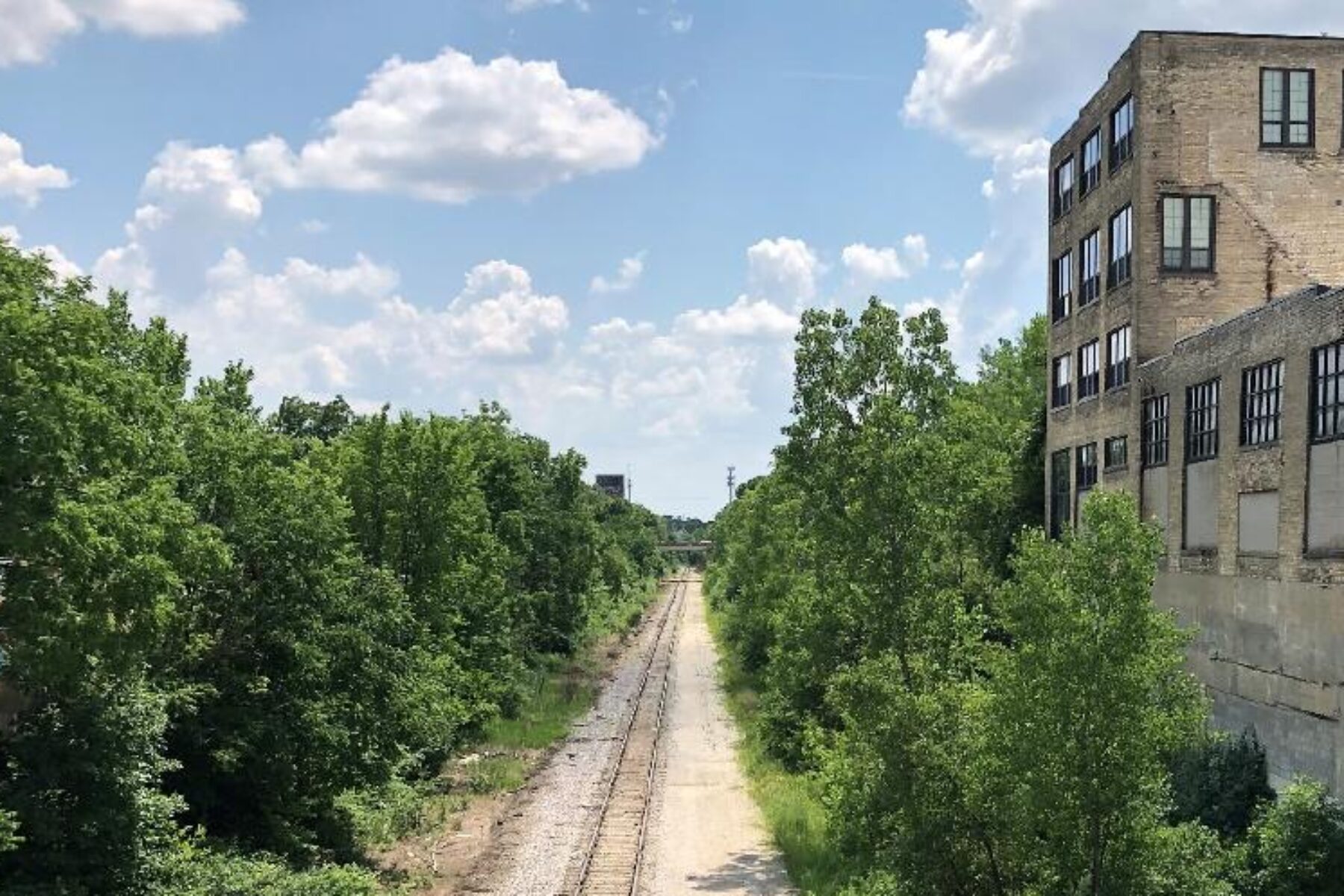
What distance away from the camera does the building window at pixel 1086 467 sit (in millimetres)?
34969

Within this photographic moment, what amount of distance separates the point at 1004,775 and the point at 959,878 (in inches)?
131

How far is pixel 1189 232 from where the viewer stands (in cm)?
3070

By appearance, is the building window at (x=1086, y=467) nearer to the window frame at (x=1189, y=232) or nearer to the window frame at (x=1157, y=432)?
the window frame at (x=1157, y=432)

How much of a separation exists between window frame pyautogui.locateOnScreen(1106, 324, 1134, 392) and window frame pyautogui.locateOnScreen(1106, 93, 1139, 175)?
448 cm

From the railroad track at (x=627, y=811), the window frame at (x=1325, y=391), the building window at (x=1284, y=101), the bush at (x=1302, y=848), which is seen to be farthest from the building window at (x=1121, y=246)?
the railroad track at (x=627, y=811)

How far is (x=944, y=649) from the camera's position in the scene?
25000 mm

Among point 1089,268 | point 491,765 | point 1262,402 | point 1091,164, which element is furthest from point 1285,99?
point 491,765

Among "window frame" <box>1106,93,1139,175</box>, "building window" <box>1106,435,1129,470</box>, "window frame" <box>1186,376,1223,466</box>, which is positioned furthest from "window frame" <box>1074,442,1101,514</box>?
"window frame" <box>1106,93,1139,175</box>

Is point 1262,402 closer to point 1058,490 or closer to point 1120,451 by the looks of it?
point 1120,451

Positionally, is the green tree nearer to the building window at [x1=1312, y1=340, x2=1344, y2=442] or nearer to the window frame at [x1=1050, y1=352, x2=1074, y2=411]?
the building window at [x1=1312, y1=340, x2=1344, y2=442]

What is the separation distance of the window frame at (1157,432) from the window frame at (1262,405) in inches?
151

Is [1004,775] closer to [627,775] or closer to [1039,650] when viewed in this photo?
[1039,650]

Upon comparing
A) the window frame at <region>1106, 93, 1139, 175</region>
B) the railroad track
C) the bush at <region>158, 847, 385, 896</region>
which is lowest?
the railroad track

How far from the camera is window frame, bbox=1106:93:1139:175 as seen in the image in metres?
31.3
